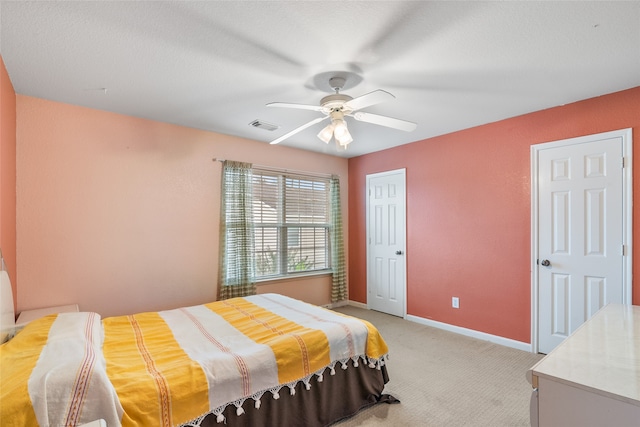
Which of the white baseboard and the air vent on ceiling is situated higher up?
the air vent on ceiling

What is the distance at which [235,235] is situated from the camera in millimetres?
3771

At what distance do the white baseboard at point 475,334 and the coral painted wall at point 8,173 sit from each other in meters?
4.21

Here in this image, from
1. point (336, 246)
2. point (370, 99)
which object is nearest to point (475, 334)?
point (336, 246)

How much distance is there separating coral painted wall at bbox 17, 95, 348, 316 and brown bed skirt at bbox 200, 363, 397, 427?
→ 2.01 metres

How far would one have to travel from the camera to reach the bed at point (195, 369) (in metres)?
1.30

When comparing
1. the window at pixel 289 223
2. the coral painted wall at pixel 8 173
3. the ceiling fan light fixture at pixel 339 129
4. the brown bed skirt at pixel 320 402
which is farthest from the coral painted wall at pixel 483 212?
the coral painted wall at pixel 8 173

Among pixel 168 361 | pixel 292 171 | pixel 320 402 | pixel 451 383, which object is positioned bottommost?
pixel 451 383

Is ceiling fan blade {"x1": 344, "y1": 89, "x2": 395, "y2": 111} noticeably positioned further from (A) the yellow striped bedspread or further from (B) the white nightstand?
(B) the white nightstand

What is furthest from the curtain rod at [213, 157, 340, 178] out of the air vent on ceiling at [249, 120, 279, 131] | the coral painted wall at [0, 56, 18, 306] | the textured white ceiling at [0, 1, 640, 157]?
the coral painted wall at [0, 56, 18, 306]

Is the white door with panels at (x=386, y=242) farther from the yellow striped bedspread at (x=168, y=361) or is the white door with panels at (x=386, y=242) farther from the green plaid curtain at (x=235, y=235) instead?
the yellow striped bedspread at (x=168, y=361)

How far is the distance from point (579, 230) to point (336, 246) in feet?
9.63

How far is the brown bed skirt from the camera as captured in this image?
69.6 inches

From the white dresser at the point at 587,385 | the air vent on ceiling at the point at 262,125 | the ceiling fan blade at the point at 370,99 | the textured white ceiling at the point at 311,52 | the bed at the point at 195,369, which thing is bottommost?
the bed at the point at 195,369

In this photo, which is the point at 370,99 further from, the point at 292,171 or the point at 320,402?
the point at 292,171
